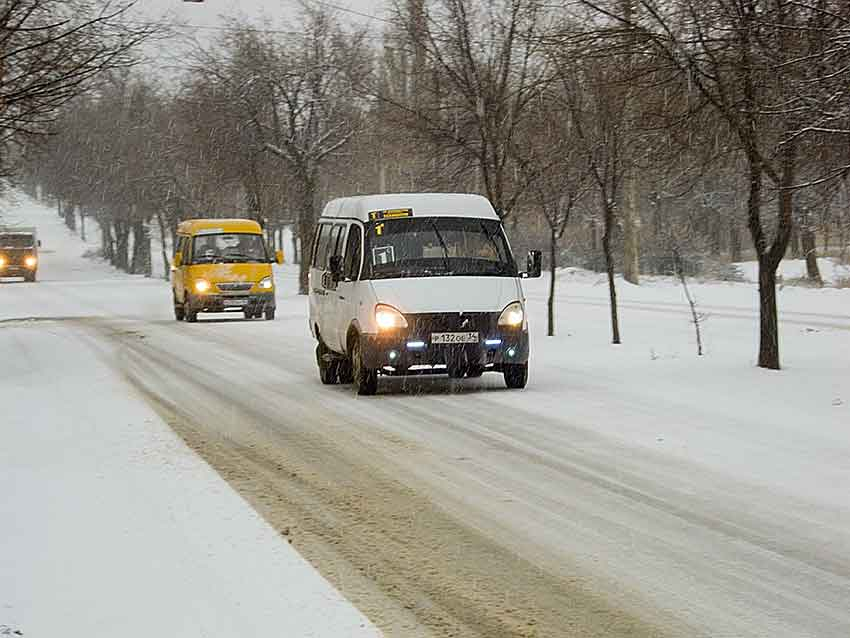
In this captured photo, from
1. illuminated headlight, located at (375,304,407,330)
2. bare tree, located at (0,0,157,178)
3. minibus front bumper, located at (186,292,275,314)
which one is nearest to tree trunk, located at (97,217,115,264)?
minibus front bumper, located at (186,292,275,314)

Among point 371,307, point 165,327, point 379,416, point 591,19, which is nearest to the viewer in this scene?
point 379,416

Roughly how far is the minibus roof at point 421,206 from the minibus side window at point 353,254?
0.61 ft

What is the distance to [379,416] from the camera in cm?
1339

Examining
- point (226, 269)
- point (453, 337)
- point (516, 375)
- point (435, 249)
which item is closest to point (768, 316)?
point (516, 375)

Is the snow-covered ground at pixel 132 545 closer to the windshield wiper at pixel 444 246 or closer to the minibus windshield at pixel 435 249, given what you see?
the minibus windshield at pixel 435 249

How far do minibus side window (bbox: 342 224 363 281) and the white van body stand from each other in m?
0.01

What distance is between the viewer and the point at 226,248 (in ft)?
108

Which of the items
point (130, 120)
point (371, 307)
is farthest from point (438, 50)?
point (130, 120)

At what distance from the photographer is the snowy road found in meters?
6.26

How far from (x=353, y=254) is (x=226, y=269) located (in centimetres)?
1730

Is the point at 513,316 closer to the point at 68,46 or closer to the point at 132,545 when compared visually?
the point at 68,46

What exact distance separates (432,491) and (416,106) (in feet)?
66.7

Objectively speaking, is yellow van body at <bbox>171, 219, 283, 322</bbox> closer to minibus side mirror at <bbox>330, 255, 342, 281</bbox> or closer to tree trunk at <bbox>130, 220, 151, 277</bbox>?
minibus side mirror at <bbox>330, 255, 342, 281</bbox>

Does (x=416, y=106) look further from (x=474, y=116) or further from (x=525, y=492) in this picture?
(x=525, y=492)
